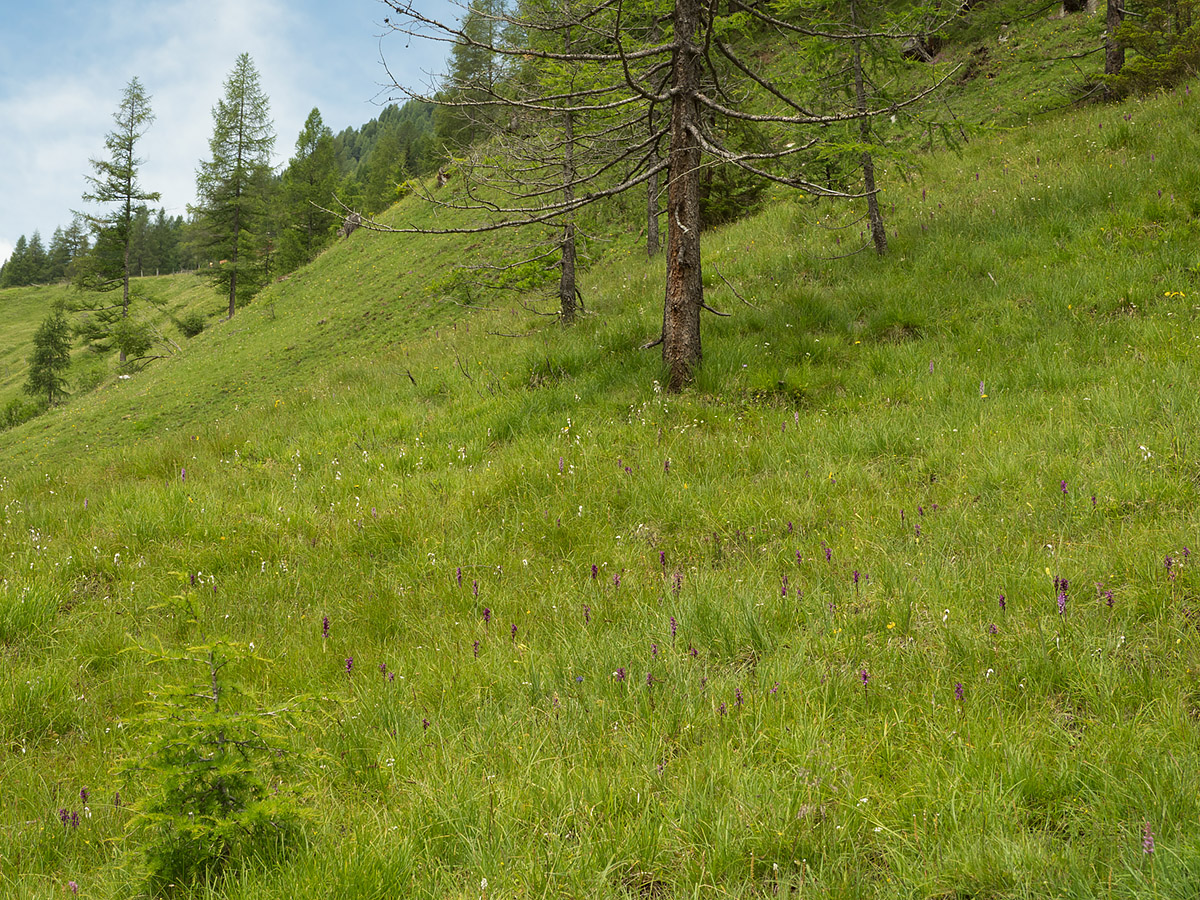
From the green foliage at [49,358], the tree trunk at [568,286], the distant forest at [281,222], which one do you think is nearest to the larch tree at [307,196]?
the distant forest at [281,222]

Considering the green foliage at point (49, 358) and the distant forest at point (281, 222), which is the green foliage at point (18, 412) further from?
the distant forest at point (281, 222)

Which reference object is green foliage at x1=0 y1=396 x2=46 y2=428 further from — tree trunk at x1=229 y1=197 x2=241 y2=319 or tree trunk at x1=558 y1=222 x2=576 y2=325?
tree trunk at x1=558 y1=222 x2=576 y2=325

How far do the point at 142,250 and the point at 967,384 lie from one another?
432 feet

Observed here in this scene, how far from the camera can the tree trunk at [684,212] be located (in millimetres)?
7750

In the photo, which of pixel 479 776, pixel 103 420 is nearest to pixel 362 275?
pixel 103 420

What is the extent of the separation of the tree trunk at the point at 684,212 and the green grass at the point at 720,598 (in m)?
0.56

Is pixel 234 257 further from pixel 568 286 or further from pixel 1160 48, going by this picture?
pixel 1160 48

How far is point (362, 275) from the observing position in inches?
1340

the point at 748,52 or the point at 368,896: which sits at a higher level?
the point at 748,52

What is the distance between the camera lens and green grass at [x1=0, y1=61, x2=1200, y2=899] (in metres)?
2.02

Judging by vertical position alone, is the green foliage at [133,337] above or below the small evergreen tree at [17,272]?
below

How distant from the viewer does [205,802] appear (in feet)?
6.99

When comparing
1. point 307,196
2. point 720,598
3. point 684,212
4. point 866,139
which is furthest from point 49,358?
point 720,598

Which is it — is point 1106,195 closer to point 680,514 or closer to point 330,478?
point 680,514
